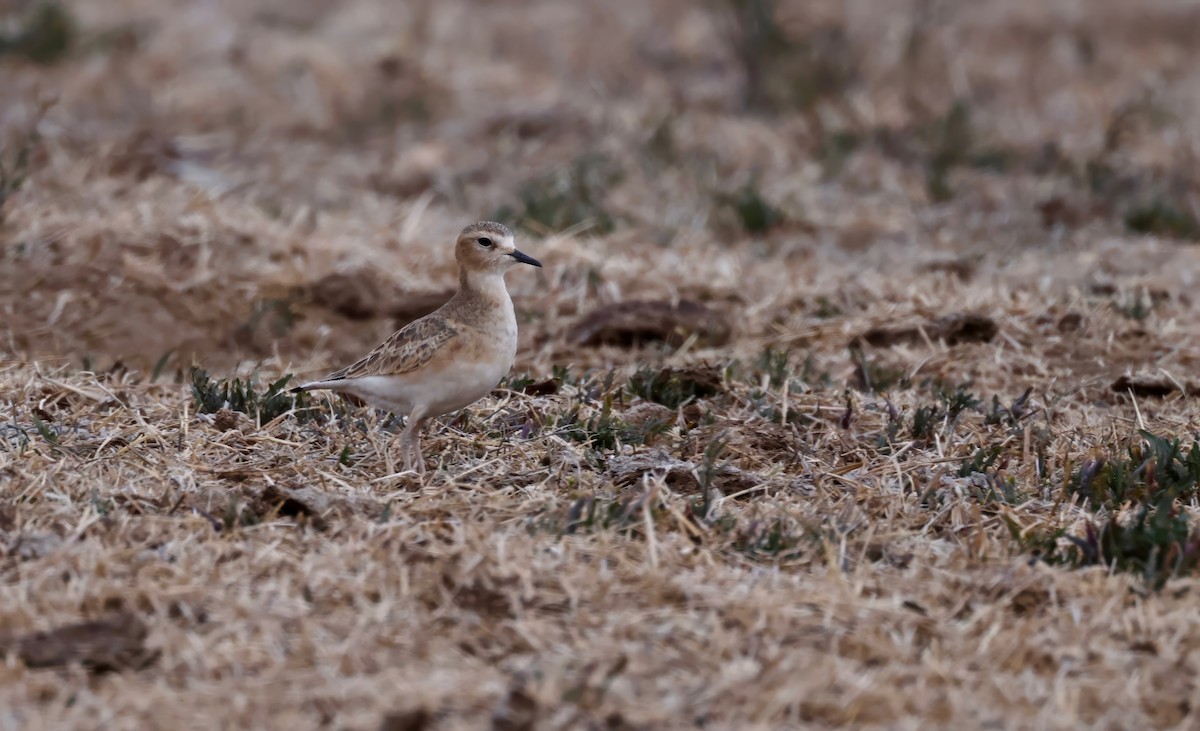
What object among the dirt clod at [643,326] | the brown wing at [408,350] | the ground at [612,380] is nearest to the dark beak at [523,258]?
the brown wing at [408,350]

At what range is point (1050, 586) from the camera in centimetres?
439

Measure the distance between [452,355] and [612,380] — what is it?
135 cm

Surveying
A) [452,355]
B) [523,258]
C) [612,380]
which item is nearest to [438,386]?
[452,355]

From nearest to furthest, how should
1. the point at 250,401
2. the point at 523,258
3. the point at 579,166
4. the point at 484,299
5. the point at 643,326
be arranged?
the point at 484,299
the point at 523,258
the point at 250,401
the point at 643,326
the point at 579,166

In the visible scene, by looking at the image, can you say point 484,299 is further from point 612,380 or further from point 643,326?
point 643,326

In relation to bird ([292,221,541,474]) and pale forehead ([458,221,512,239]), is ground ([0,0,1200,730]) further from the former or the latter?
pale forehead ([458,221,512,239])

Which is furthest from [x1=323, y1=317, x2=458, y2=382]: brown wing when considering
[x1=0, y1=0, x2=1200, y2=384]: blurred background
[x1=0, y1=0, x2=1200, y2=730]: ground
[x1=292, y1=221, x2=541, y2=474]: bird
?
[x1=0, y1=0, x2=1200, y2=384]: blurred background

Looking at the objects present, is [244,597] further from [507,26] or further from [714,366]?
[507,26]

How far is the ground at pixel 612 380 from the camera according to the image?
3953mm

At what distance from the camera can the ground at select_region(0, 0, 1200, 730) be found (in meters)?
3.95

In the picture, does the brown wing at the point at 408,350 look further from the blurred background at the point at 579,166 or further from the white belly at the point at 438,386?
the blurred background at the point at 579,166

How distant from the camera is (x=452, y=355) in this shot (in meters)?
5.14

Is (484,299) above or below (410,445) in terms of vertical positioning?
above

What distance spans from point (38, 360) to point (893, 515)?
136 inches
